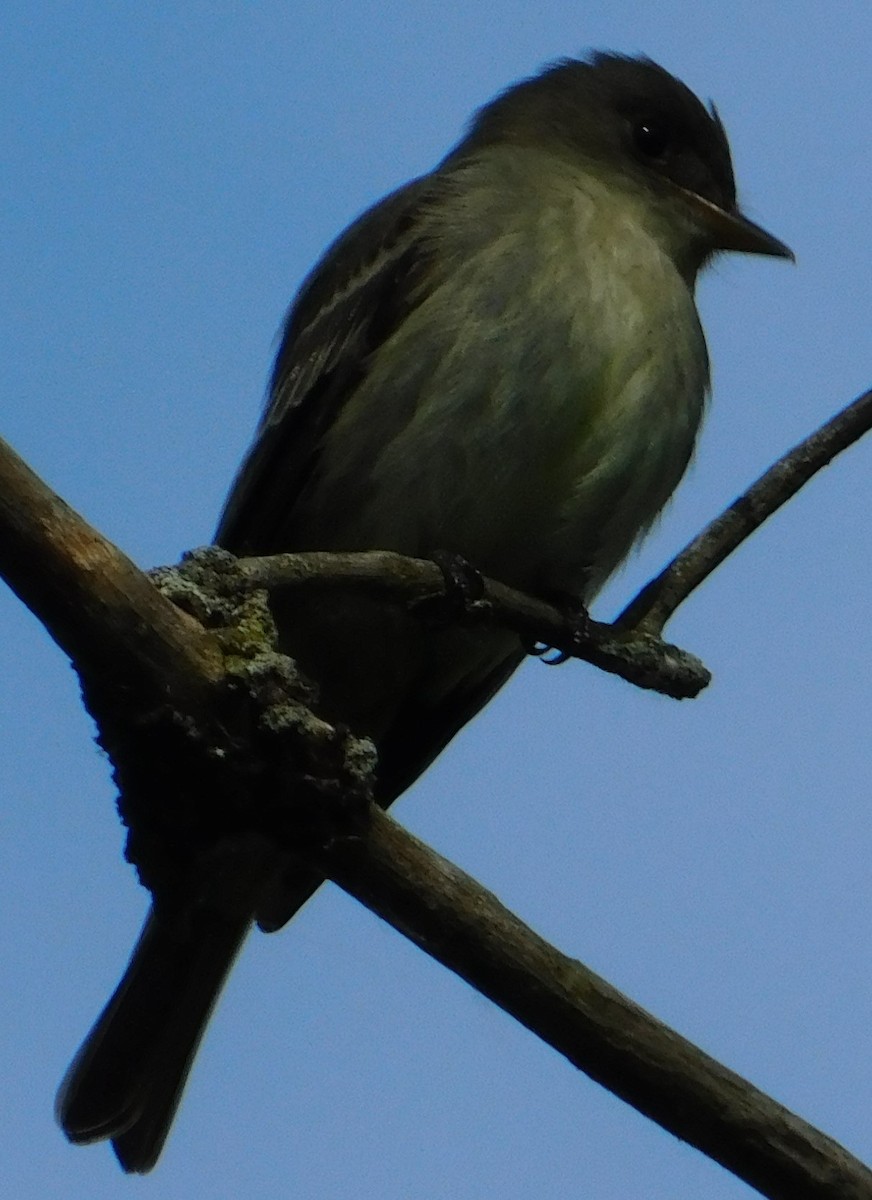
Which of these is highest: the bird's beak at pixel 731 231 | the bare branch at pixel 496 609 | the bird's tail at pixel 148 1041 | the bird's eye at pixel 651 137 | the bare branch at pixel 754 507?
the bird's eye at pixel 651 137

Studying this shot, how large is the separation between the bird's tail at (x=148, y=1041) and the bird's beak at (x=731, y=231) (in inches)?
99.9

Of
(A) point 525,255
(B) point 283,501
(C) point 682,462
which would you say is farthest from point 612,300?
(B) point 283,501

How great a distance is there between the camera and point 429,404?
4.21m

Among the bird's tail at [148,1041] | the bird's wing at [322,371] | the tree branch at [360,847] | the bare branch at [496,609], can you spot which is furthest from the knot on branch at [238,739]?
the bird's wing at [322,371]

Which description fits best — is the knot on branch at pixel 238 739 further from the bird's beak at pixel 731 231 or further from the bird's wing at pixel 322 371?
the bird's beak at pixel 731 231

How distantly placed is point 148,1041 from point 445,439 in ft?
5.61

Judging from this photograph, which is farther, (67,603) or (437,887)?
(437,887)

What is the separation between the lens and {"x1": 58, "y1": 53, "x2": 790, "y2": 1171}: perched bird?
13.7 ft

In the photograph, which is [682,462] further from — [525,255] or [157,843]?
[157,843]

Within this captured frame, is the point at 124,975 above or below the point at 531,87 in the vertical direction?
below

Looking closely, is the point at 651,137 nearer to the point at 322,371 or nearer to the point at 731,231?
the point at 731,231

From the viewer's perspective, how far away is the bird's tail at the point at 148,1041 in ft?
13.6

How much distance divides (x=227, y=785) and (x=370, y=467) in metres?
1.58

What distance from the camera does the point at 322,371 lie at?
464cm
